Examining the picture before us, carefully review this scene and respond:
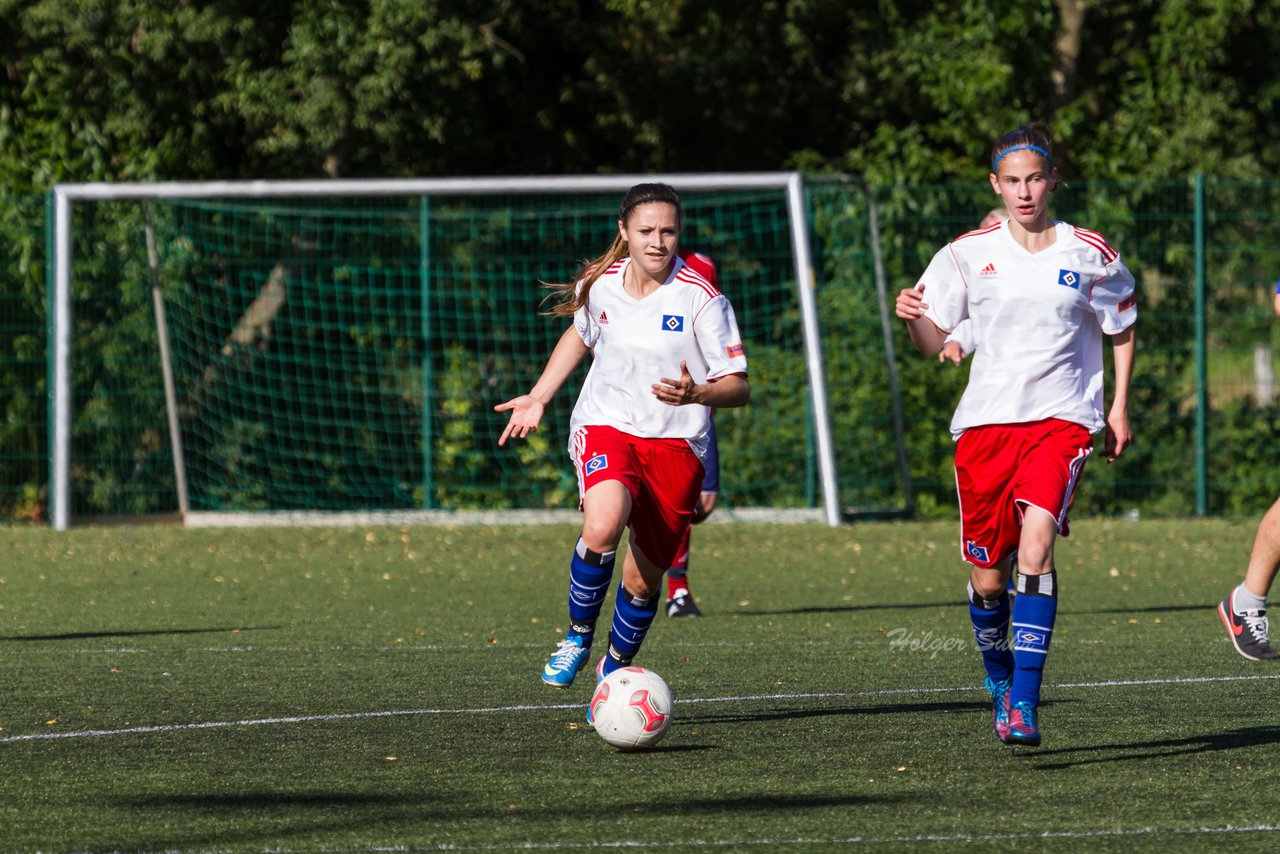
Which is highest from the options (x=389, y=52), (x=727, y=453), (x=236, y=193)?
(x=389, y=52)

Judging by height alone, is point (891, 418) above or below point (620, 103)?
below

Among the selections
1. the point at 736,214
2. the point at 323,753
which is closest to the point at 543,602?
the point at 323,753

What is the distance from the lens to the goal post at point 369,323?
606 inches

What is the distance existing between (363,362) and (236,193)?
2.02 m

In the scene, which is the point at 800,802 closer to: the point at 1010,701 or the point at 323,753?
the point at 1010,701

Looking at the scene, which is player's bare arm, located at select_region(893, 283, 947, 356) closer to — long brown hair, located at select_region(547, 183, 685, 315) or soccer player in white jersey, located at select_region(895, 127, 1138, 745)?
soccer player in white jersey, located at select_region(895, 127, 1138, 745)

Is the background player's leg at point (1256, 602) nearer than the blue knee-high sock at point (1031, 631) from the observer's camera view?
No

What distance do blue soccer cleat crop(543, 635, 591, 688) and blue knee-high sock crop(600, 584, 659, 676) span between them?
0.13 meters

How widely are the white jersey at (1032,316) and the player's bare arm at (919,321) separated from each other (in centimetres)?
3

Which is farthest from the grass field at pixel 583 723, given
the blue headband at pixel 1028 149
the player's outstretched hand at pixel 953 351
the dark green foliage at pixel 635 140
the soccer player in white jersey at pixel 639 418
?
the dark green foliage at pixel 635 140

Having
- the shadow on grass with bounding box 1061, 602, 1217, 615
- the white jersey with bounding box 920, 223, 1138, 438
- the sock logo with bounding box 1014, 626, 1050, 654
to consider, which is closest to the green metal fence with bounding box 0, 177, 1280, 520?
the shadow on grass with bounding box 1061, 602, 1217, 615

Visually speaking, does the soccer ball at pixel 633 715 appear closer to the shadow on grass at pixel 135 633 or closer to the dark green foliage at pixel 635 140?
the shadow on grass at pixel 135 633

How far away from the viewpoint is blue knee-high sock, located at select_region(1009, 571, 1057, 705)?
17.4 feet

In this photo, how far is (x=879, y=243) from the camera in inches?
587
